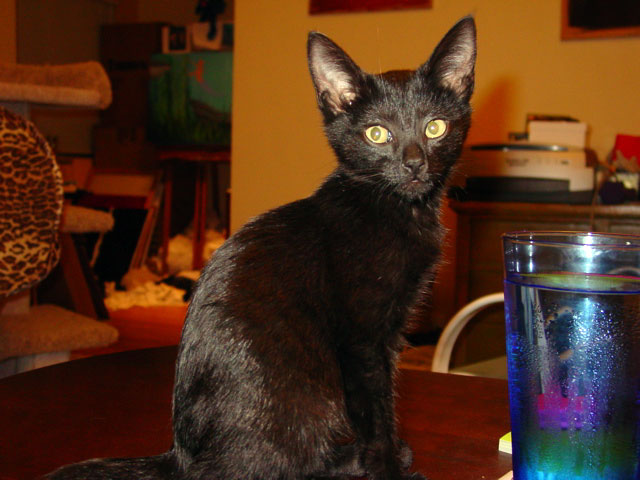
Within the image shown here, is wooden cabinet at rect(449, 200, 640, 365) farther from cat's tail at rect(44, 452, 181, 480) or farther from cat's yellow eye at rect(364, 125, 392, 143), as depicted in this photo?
cat's tail at rect(44, 452, 181, 480)

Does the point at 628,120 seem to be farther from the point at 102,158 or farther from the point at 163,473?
the point at 102,158

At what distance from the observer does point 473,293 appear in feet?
6.86

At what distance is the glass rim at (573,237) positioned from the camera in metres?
0.52

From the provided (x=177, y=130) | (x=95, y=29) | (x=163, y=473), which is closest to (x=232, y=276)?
(x=163, y=473)

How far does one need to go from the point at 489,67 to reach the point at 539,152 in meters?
0.64

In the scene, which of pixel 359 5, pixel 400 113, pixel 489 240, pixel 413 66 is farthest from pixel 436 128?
pixel 359 5

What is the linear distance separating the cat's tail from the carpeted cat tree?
1.10m

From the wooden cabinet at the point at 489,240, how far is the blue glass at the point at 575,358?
1.48 m

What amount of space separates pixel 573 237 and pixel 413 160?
202mm

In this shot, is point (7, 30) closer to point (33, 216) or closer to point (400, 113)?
point (33, 216)

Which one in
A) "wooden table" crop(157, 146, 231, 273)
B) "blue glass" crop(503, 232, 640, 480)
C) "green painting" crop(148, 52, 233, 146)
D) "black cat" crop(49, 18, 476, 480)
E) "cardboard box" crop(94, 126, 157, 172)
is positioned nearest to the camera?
"blue glass" crop(503, 232, 640, 480)

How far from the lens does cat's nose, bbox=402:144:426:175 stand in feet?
2.33

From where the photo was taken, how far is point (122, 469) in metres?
0.56

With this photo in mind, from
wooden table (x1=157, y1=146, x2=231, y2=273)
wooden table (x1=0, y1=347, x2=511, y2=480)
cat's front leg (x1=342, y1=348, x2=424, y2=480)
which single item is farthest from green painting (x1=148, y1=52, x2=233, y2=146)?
cat's front leg (x1=342, y1=348, x2=424, y2=480)
